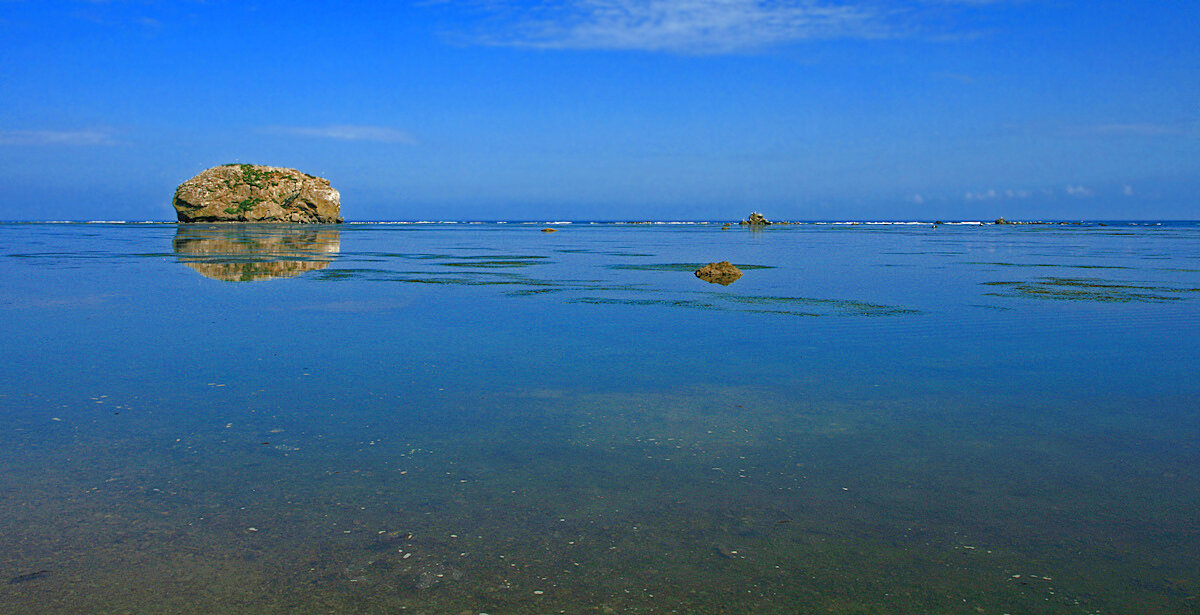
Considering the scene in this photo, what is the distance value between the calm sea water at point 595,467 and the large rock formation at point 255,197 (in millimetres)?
144374

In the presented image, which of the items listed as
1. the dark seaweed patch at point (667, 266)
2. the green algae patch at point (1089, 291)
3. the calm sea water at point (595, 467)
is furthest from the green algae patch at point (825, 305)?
the dark seaweed patch at point (667, 266)

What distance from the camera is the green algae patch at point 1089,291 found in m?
20.8

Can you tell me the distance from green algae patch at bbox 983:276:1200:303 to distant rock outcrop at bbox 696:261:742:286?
777 cm

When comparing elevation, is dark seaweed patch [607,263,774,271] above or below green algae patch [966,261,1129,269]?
below

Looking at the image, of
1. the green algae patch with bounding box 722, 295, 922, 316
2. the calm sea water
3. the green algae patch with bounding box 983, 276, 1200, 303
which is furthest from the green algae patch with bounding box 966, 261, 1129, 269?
the calm sea water

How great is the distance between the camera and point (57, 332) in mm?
13711

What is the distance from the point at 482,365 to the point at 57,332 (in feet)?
26.8

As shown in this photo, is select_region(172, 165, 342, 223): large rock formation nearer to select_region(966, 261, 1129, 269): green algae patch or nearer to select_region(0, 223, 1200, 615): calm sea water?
select_region(966, 261, 1129, 269): green algae patch

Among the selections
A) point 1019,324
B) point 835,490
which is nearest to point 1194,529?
point 835,490

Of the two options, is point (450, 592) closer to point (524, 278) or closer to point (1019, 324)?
point (1019, 324)

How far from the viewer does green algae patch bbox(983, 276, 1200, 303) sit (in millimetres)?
20781

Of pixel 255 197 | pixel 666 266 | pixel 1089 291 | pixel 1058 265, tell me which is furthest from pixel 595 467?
pixel 255 197

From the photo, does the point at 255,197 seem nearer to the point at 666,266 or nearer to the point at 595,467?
the point at 666,266

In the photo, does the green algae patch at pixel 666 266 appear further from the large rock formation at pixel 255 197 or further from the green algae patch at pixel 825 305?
the large rock formation at pixel 255 197
